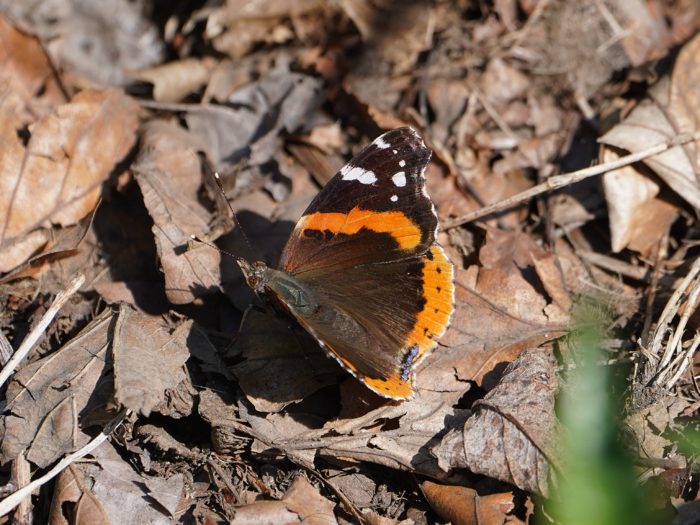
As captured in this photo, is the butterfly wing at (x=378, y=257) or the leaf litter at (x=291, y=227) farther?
the butterfly wing at (x=378, y=257)

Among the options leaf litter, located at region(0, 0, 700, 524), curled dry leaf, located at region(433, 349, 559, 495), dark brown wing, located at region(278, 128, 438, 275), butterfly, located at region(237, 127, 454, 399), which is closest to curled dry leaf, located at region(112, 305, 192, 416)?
leaf litter, located at region(0, 0, 700, 524)

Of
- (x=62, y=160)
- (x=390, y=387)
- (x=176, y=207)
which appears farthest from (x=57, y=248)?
(x=390, y=387)

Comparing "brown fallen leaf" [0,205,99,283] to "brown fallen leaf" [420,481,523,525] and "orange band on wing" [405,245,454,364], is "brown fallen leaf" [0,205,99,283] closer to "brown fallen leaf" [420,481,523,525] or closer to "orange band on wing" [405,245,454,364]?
"orange band on wing" [405,245,454,364]

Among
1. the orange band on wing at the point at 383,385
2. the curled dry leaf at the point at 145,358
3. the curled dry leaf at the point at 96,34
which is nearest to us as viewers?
the orange band on wing at the point at 383,385

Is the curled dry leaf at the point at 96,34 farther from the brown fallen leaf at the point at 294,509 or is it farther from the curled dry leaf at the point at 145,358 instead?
the brown fallen leaf at the point at 294,509

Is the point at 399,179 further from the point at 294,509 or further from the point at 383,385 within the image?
the point at 294,509

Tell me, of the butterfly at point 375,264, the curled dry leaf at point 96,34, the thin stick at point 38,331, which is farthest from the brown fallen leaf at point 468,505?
the curled dry leaf at point 96,34
